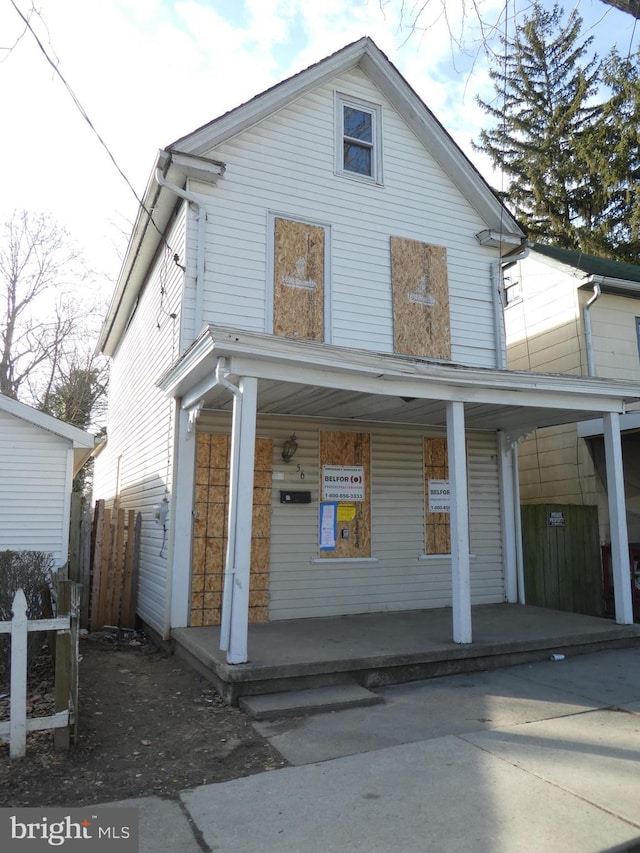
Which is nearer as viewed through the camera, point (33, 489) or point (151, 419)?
point (151, 419)

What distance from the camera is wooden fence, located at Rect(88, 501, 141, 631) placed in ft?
29.6

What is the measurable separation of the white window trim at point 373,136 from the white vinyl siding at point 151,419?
2.66 m

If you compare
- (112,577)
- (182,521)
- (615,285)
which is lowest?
(112,577)

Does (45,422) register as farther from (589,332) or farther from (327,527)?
(589,332)

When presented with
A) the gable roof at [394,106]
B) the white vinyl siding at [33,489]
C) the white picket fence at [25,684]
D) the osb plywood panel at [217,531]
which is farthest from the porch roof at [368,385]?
the white vinyl siding at [33,489]

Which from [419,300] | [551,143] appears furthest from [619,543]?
[551,143]

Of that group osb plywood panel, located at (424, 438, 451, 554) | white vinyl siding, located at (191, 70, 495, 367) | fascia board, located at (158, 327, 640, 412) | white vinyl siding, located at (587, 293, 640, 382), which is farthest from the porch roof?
white vinyl siding, located at (587, 293, 640, 382)

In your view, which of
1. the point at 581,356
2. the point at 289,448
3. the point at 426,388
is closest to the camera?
the point at 426,388

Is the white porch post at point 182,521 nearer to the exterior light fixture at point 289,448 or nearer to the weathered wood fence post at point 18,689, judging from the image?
the exterior light fixture at point 289,448

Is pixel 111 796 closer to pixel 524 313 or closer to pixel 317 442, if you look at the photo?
pixel 317 442

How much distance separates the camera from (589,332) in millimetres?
11992

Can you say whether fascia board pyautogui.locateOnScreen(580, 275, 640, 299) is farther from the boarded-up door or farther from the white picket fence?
the white picket fence

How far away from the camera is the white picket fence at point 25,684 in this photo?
4031 millimetres

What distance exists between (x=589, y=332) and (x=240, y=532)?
9.18 metres
